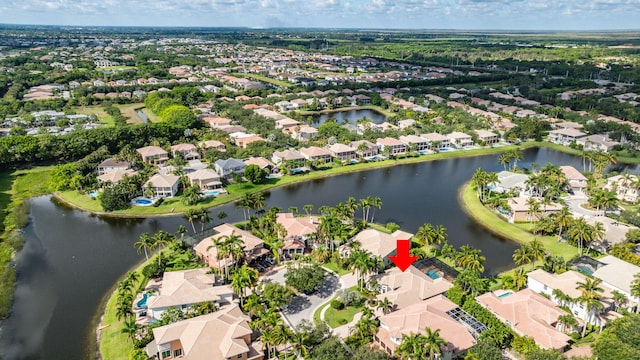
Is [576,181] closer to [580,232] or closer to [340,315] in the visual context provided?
[580,232]

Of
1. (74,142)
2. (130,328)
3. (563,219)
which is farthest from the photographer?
(74,142)

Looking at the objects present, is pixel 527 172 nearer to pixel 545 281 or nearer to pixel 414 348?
pixel 545 281

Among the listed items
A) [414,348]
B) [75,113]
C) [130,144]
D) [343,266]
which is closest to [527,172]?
[343,266]

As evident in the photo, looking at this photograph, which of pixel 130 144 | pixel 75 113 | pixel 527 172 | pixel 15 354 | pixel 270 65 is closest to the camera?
pixel 15 354

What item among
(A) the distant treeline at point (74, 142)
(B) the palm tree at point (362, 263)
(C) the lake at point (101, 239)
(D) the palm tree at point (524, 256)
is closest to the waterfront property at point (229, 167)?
(C) the lake at point (101, 239)

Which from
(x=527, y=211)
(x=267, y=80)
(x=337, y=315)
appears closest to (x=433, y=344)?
(x=337, y=315)

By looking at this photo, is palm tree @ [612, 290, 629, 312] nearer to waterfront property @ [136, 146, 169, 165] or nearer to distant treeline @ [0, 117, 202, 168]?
waterfront property @ [136, 146, 169, 165]

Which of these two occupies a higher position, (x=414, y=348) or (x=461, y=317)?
(x=414, y=348)
